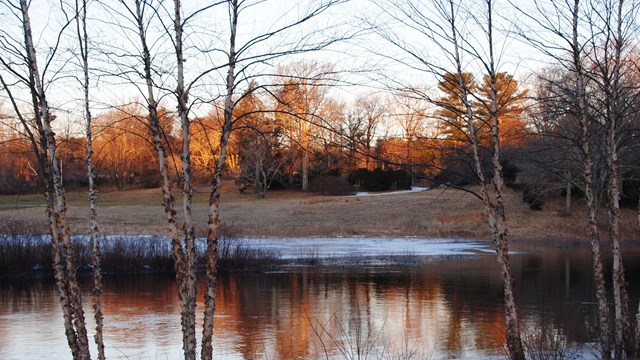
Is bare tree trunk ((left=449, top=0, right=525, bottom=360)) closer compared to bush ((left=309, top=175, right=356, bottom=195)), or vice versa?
bare tree trunk ((left=449, top=0, right=525, bottom=360))

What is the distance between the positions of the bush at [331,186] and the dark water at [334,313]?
1257 inches

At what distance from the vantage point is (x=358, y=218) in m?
49.7

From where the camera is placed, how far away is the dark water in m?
15.7

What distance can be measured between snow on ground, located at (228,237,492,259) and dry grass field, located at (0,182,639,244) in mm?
2049

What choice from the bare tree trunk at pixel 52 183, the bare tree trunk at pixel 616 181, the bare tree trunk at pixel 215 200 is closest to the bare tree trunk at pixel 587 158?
the bare tree trunk at pixel 616 181

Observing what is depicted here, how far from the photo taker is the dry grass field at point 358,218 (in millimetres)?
44531

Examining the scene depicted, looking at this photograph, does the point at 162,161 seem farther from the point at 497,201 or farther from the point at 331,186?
the point at 331,186

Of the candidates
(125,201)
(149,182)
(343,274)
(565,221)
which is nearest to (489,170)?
(343,274)

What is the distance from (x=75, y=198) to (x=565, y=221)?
41216 millimetres

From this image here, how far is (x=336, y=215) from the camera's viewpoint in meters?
50.7

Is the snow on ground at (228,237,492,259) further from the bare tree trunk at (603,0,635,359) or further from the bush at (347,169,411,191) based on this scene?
the bush at (347,169,411,191)

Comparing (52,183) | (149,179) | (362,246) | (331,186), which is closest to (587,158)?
(52,183)

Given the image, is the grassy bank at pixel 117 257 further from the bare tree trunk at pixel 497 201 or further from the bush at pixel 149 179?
the bush at pixel 149 179

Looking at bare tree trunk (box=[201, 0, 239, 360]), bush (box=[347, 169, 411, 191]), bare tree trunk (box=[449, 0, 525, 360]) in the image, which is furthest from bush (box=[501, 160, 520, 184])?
bare tree trunk (box=[201, 0, 239, 360])
